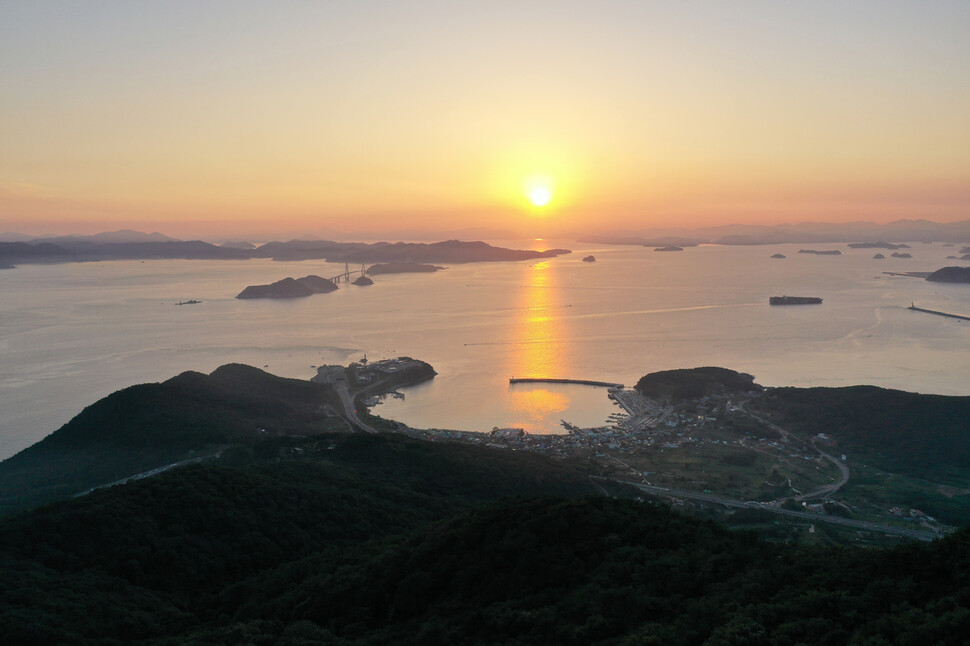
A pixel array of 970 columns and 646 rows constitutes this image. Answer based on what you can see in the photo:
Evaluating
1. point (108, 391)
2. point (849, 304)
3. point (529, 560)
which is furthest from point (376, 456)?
point (849, 304)

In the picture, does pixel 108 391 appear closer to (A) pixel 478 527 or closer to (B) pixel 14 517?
(B) pixel 14 517

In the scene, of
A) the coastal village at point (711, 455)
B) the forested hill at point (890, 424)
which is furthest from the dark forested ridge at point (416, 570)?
the forested hill at point (890, 424)

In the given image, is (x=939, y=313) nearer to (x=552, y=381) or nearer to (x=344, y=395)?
(x=552, y=381)

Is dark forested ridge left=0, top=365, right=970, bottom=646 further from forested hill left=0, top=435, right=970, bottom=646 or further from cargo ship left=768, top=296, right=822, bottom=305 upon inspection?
cargo ship left=768, top=296, right=822, bottom=305

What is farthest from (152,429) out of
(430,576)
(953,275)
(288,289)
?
(953,275)

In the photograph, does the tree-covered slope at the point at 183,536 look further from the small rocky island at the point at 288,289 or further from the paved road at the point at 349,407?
the small rocky island at the point at 288,289

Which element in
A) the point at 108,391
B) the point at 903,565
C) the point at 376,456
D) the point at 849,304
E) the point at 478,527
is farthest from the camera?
the point at 849,304

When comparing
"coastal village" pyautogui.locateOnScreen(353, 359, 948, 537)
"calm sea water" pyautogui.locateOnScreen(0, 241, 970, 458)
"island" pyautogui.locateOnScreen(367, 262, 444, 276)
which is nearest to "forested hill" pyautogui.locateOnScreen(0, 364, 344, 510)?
"calm sea water" pyautogui.locateOnScreen(0, 241, 970, 458)
